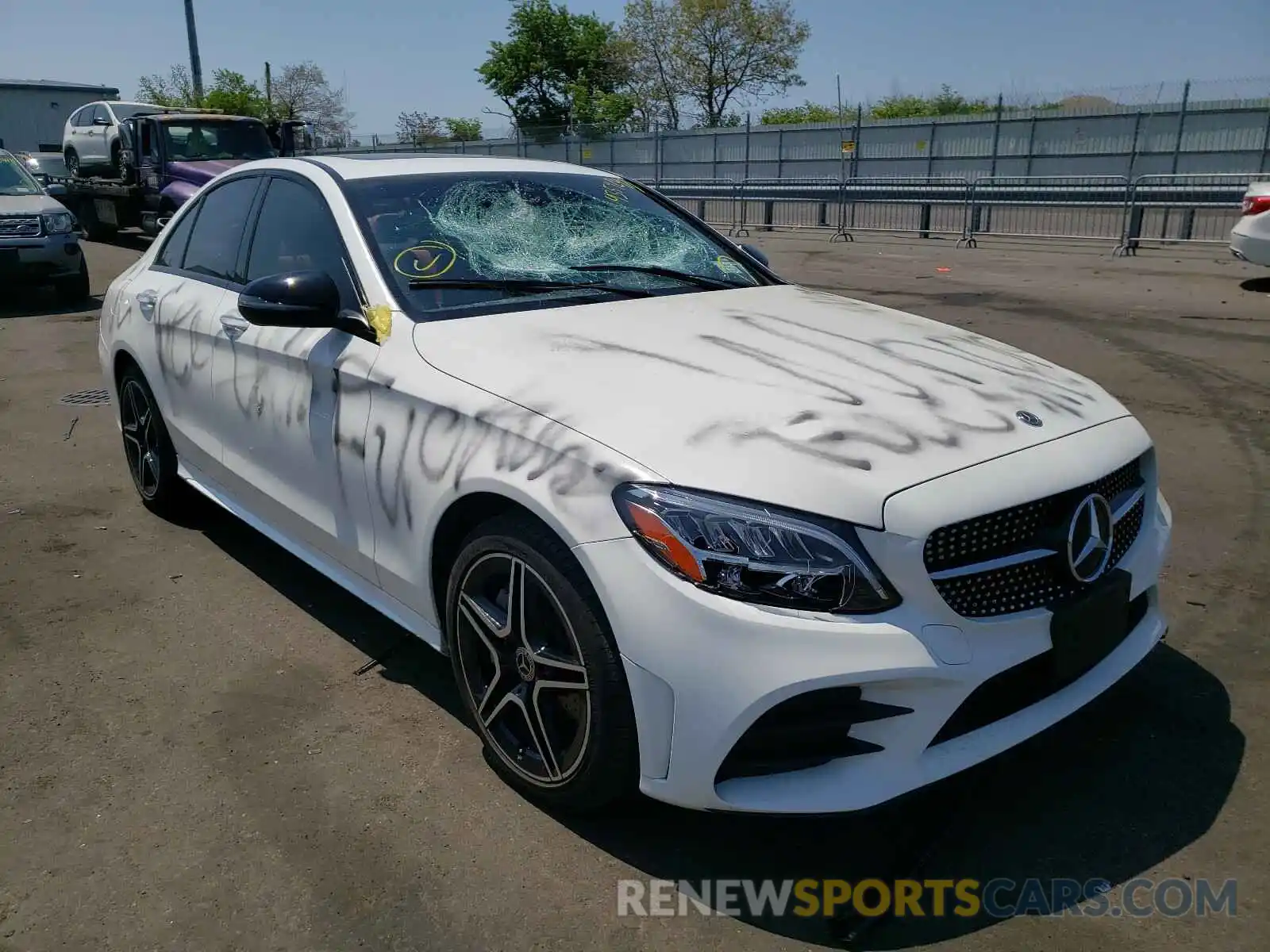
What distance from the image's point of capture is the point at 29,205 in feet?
38.8

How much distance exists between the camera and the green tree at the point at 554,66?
2112 inches

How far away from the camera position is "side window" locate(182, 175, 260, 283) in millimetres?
4236

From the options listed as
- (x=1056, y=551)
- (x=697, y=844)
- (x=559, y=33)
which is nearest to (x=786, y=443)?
(x=1056, y=551)

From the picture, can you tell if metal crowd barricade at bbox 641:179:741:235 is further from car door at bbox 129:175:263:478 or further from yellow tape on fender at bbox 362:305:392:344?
yellow tape on fender at bbox 362:305:392:344

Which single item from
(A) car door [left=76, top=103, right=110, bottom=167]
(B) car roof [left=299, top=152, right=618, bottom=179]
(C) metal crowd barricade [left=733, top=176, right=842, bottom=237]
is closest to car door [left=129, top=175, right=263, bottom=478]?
(B) car roof [left=299, top=152, right=618, bottom=179]

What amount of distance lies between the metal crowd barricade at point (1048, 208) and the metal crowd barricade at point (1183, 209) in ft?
1.81

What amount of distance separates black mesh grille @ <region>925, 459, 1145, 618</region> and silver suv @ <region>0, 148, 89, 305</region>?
12.2 m

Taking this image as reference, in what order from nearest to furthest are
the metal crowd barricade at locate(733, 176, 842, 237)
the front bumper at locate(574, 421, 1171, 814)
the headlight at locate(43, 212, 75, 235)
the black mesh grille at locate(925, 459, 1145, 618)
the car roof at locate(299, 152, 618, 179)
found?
the front bumper at locate(574, 421, 1171, 814)
the black mesh grille at locate(925, 459, 1145, 618)
the car roof at locate(299, 152, 618, 179)
the headlight at locate(43, 212, 75, 235)
the metal crowd barricade at locate(733, 176, 842, 237)

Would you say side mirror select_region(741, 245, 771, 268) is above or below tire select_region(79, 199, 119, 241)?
above

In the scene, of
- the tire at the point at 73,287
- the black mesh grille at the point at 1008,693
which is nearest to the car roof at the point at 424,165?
the black mesh grille at the point at 1008,693

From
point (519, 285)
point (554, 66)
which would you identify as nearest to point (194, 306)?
point (519, 285)

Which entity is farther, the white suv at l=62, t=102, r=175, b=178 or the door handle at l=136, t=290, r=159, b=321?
the white suv at l=62, t=102, r=175, b=178

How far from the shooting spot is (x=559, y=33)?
5384 cm

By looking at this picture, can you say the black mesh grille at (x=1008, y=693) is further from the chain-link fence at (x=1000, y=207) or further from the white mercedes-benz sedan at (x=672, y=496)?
the chain-link fence at (x=1000, y=207)
